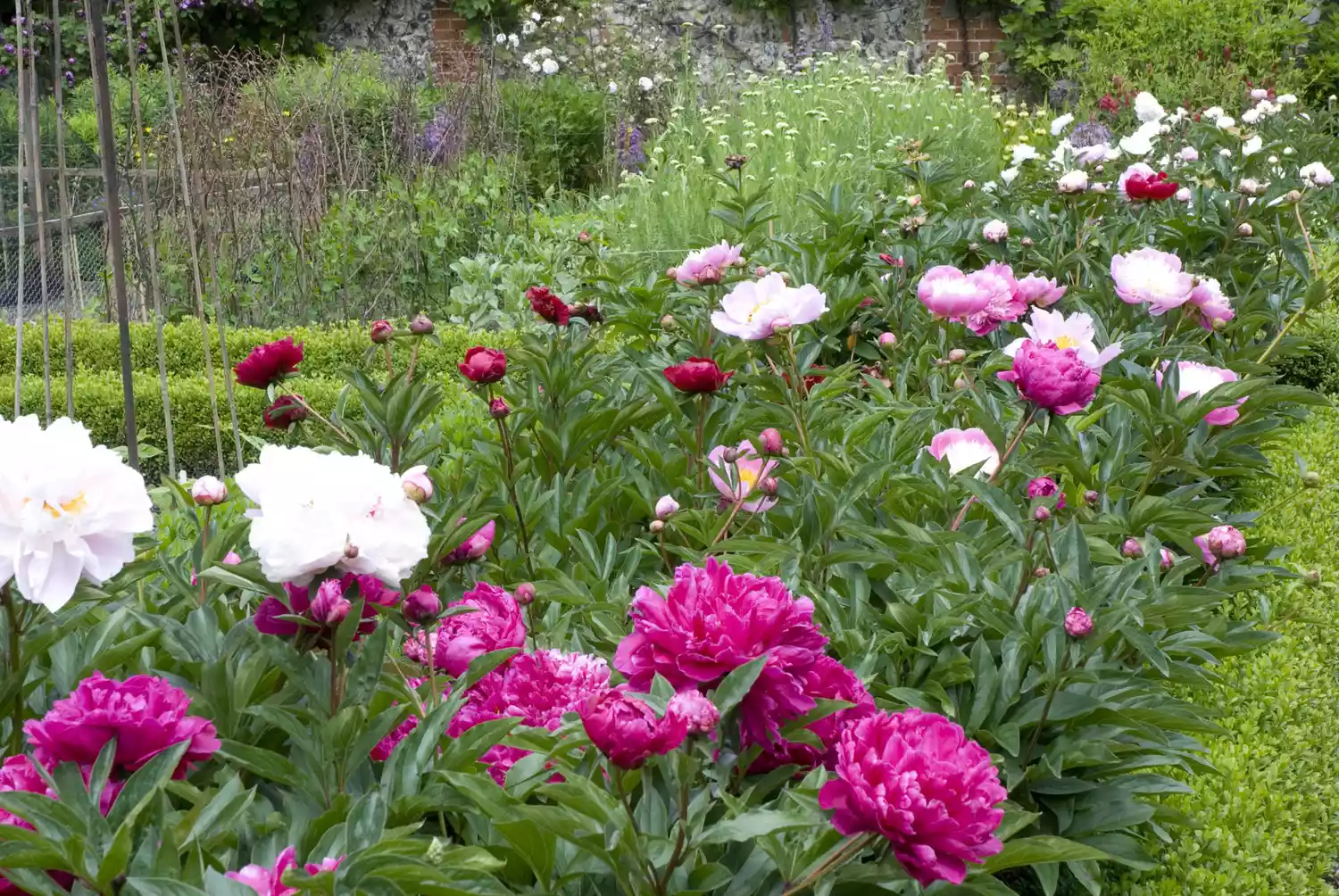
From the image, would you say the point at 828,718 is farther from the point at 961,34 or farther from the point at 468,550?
the point at 961,34

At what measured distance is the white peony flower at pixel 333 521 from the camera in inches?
32.4

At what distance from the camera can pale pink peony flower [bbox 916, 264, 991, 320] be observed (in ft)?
6.00

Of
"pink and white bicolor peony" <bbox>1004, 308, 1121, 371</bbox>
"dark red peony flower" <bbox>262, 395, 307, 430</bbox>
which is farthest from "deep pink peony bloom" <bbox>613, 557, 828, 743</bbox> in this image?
"pink and white bicolor peony" <bbox>1004, 308, 1121, 371</bbox>

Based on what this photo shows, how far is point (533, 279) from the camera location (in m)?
5.25

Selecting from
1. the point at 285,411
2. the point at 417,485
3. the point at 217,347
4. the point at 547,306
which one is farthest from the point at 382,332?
the point at 217,347

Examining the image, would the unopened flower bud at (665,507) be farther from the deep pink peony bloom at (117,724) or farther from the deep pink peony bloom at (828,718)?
the deep pink peony bloom at (117,724)

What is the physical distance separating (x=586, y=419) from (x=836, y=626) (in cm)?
76

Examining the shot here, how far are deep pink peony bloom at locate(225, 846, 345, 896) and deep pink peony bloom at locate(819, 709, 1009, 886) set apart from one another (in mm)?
A: 305

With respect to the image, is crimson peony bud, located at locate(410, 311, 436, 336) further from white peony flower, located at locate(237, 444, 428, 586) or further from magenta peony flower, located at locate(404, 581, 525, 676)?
white peony flower, located at locate(237, 444, 428, 586)

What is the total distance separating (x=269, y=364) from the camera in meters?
1.41

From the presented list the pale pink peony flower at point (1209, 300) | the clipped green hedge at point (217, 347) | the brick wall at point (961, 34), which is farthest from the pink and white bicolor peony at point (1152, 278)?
the brick wall at point (961, 34)

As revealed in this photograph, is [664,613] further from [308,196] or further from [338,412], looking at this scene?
[308,196]

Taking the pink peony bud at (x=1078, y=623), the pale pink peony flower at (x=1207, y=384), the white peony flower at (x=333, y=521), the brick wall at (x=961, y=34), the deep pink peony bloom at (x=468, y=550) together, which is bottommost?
the brick wall at (x=961, y=34)

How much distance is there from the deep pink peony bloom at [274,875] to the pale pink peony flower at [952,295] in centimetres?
132
